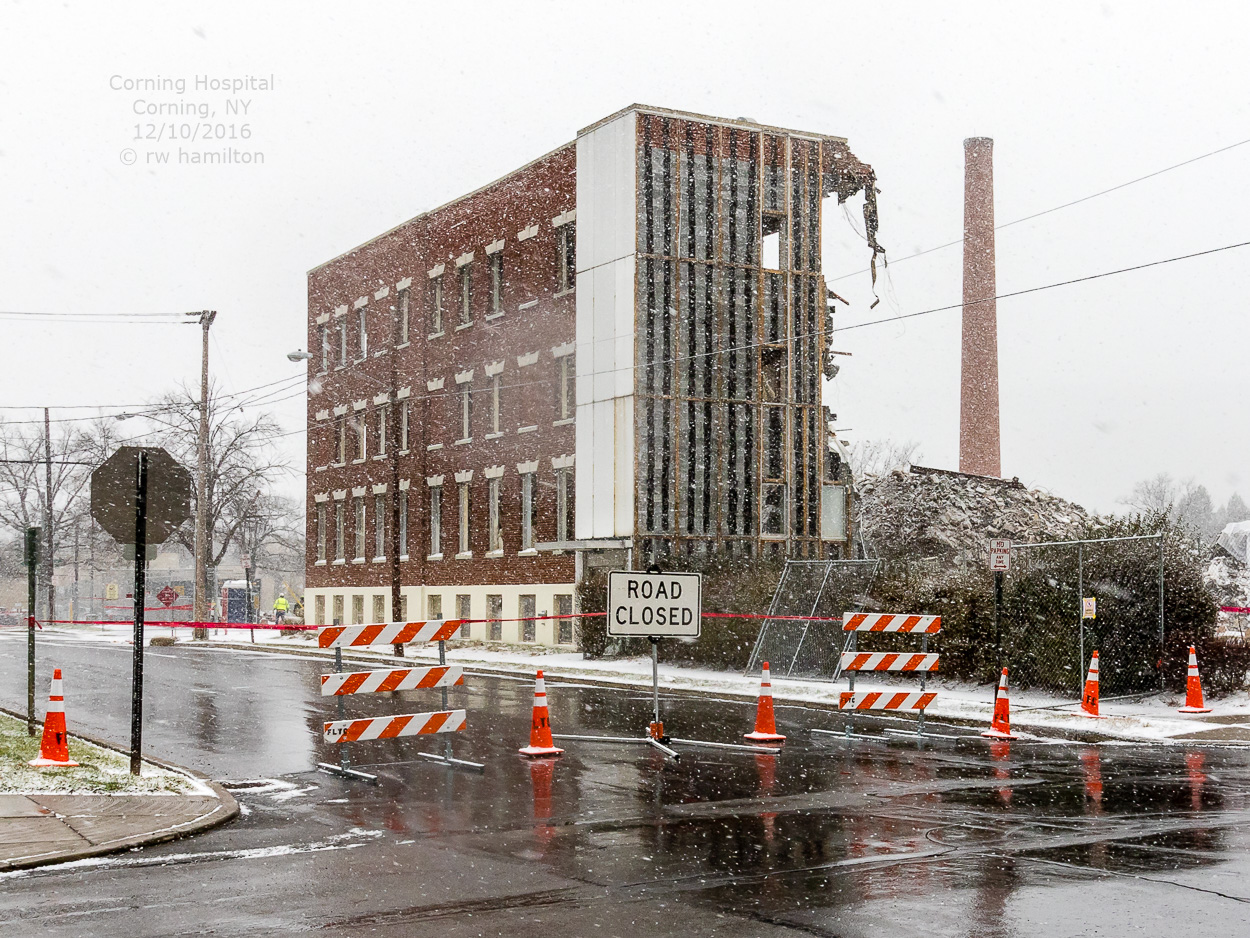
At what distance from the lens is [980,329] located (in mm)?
49438

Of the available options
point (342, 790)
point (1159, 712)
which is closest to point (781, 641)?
point (1159, 712)

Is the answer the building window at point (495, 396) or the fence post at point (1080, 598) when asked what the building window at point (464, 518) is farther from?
the fence post at point (1080, 598)

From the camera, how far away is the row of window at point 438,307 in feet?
120

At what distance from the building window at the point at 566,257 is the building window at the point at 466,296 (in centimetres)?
475

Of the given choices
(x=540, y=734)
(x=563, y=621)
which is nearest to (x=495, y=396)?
(x=563, y=621)

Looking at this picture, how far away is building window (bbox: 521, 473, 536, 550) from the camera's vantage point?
37844 mm

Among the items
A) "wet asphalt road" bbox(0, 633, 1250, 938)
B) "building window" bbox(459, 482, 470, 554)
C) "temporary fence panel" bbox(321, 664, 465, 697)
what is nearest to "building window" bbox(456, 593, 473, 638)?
"building window" bbox(459, 482, 470, 554)

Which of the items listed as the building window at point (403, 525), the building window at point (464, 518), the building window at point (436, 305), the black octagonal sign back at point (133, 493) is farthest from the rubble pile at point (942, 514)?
the black octagonal sign back at point (133, 493)

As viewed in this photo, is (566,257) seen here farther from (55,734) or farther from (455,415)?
(55,734)

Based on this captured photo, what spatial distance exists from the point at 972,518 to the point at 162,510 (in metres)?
33.8

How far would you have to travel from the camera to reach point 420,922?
716cm

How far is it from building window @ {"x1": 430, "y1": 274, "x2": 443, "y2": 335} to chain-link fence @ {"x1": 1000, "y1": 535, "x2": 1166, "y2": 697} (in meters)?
24.8

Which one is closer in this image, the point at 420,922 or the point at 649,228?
the point at 420,922

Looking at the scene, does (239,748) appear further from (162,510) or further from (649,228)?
(649,228)
